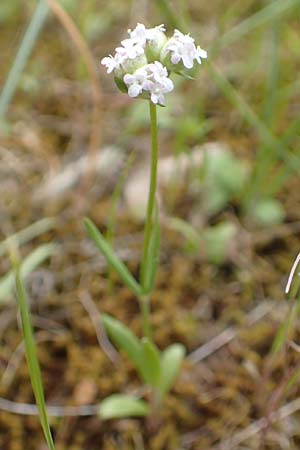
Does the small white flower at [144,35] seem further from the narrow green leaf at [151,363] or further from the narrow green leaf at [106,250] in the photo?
the narrow green leaf at [151,363]

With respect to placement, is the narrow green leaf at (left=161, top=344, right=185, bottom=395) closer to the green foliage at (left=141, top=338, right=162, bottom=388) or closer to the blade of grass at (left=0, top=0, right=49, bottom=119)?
the green foliage at (left=141, top=338, right=162, bottom=388)

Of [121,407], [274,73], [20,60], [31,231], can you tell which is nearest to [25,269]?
[31,231]

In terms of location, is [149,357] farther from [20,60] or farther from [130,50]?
[20,60]

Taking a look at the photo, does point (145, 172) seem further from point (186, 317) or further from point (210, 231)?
point (186, 317)

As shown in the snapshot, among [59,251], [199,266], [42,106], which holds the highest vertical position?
[42,106]

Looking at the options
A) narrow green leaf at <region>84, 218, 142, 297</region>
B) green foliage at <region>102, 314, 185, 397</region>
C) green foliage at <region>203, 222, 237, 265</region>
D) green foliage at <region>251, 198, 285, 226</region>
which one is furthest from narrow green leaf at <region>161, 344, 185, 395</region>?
green foliage at <region>251, 198, 285, 226</region>

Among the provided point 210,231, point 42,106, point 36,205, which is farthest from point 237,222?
point 42,106
